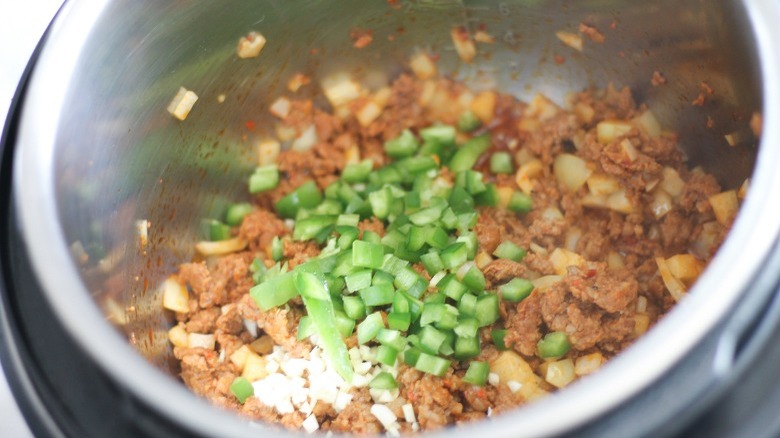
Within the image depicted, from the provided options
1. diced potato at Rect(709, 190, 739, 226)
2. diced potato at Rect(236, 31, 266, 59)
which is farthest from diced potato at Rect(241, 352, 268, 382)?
diced potato at Rect(709, 190, 739, 226)

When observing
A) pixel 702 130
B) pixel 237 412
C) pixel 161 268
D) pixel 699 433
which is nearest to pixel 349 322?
pixel 237 412

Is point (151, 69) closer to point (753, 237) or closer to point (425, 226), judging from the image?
point (425, 226)

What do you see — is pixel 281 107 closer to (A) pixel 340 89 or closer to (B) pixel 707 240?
(A) pixel 340 89

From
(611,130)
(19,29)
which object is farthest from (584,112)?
(19,29)

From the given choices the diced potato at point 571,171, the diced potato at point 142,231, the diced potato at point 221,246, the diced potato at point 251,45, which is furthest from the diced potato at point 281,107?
the diced potato at point 571,171

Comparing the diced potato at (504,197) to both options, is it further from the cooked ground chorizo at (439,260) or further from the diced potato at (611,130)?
the diced potato at (611,130)

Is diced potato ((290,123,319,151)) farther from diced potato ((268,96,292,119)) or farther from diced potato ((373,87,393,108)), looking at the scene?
diced potato ((373,87,393,108))
